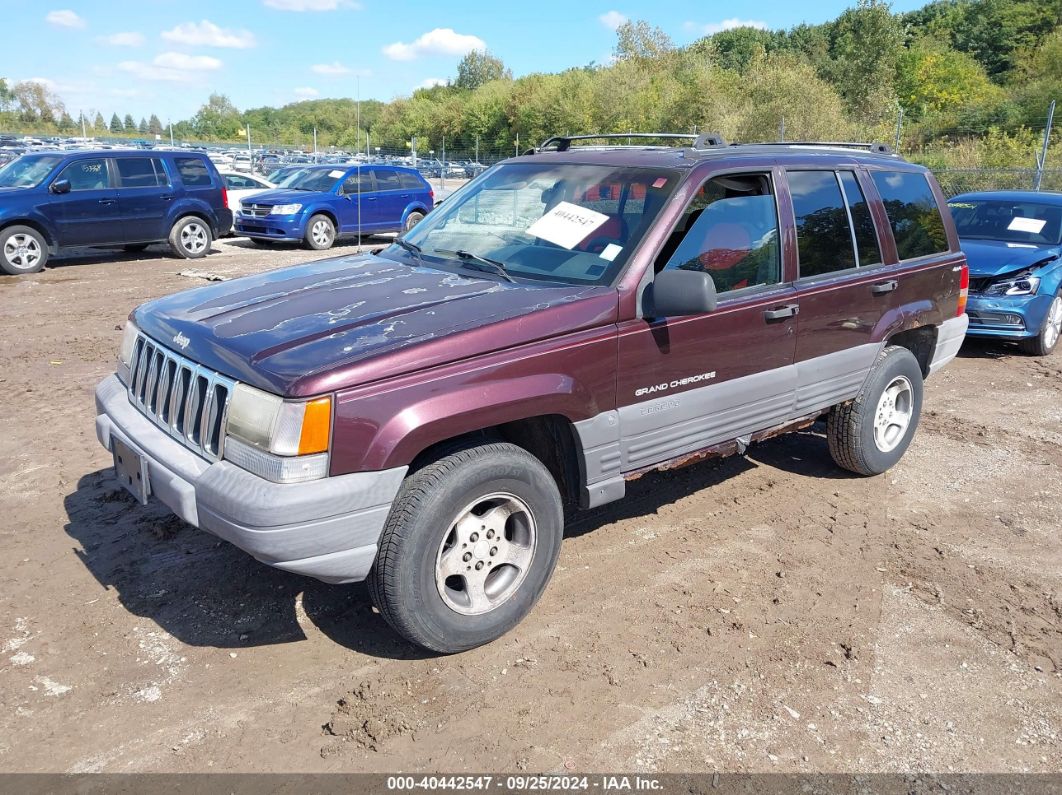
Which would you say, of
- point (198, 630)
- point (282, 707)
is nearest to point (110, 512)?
point (198, 630)

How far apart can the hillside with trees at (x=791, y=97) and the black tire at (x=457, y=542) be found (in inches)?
441

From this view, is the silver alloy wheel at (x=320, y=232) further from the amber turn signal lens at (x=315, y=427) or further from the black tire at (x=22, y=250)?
the amber turn signal lens at (x=315, y=427)

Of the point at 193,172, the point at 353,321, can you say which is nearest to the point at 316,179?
the point at 193,172

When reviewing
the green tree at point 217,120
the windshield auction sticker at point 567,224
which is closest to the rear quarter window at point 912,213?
the windshield auction sticker at point 567,224

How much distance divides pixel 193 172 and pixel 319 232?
2.53 meters

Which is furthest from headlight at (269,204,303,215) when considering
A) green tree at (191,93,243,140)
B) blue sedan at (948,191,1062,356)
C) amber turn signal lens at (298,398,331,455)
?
green tree at (191,93,243,140)

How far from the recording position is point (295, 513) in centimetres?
283

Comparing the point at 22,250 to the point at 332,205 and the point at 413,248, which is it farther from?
the point at 413,248

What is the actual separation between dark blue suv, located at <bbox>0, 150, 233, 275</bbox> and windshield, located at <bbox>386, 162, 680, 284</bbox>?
34.7ft

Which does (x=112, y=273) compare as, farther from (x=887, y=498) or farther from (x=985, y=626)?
(x=985, y=626)

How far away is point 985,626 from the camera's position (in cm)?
372

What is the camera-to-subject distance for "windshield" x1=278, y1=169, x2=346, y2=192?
1655 cm

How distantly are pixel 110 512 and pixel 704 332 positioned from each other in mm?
3365

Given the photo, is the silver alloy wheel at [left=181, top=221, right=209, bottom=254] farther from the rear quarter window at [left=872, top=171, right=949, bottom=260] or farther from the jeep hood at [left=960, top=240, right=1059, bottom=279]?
the rear quarter window at [left=872, top=171, right=949, bottom=260]
